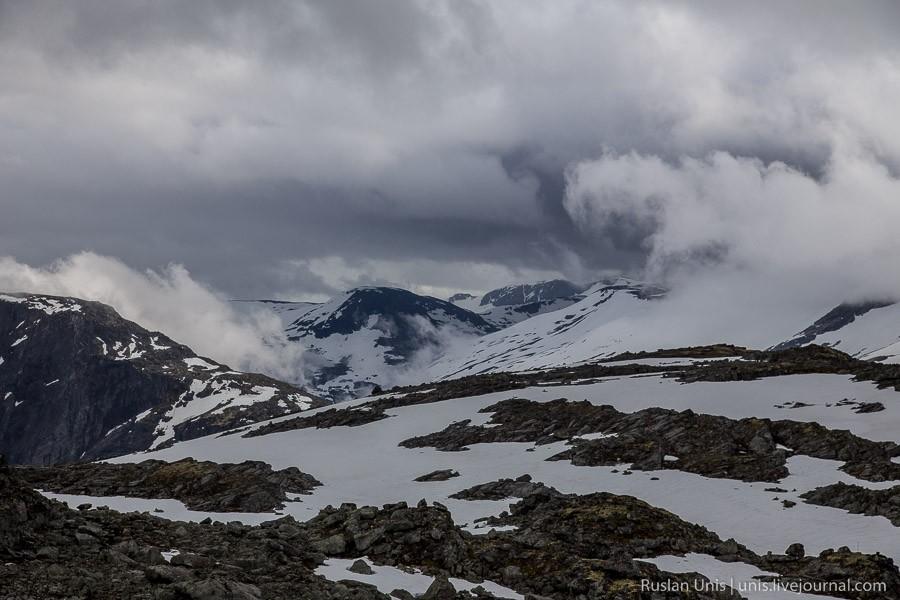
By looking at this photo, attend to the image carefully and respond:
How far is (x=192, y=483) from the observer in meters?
61.4

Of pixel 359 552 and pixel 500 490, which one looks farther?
pixel 500 490

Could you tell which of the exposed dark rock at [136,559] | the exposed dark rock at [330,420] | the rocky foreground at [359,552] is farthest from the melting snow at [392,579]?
the exposed dark rock at [330,420]

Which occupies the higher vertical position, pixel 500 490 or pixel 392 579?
pixel 392 579

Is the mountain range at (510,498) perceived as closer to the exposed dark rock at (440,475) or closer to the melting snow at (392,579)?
the melting snow at (392,579)

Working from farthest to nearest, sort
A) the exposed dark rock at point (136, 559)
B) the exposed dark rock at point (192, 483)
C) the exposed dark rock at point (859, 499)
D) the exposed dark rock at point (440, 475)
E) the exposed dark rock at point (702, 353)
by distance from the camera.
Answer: the exposed dark rock at point (702, 353) < the exposed dark rock at point (440, 475) < the exposed dark rock at point (192, 483) < the exposed dark rock at point (859, 499) < the exposed dark rock at point (136, 559)

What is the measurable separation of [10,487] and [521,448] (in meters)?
53.8

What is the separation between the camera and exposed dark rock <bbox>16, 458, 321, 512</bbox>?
5413 centimetres

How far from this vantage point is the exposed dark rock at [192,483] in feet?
178

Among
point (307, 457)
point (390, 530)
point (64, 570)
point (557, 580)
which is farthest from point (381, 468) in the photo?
point (64, 570)

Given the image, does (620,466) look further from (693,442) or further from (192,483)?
(192,483)

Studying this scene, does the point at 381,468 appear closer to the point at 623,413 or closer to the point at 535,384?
the point at 623,413

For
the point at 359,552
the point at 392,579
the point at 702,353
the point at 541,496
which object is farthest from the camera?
the point at 702,353

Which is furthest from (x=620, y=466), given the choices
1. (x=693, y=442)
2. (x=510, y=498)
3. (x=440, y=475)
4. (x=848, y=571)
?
(x=848, y=571)

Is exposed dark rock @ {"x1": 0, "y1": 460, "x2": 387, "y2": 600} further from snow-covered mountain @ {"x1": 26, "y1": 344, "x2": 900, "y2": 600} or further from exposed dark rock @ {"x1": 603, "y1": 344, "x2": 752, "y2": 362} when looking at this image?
exposed dark rock @ {"x1": 603, "y1": 344, "x2": 752, "y2": 362}
